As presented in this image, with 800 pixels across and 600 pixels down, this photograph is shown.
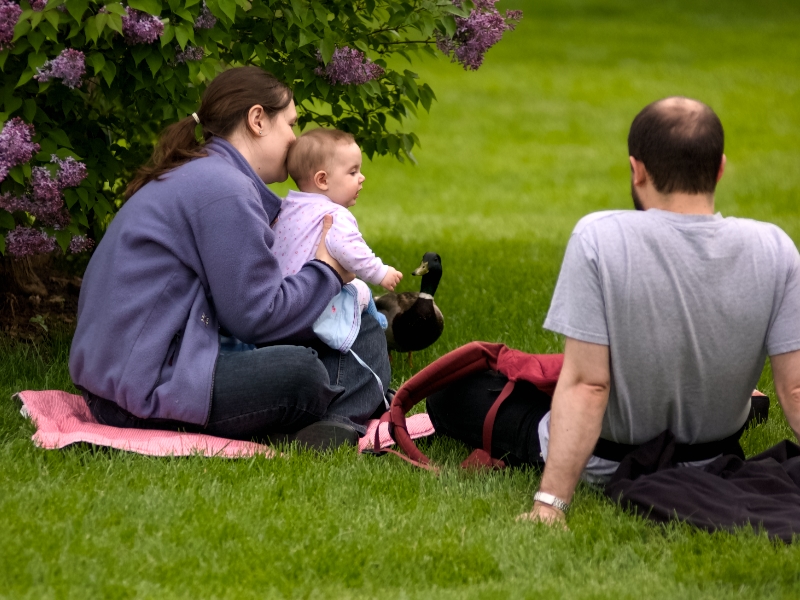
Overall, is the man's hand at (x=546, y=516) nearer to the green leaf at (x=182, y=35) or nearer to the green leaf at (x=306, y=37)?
the green leaf at (x=182, y=35)

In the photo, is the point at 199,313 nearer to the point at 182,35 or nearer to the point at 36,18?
the point at 182,35

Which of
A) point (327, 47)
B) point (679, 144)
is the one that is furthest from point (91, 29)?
point (679, 144)

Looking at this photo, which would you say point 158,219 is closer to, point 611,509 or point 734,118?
point 611,509

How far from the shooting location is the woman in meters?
4.02

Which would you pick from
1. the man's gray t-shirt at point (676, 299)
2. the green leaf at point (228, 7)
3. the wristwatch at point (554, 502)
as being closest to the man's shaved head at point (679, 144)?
the man's gray t-shirt at point (676, 299)

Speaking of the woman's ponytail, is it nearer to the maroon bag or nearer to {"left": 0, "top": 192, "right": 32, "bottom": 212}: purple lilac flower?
{"left": 0, "top": 192, "right": 32, "bottom": 212}: purple lilac flower

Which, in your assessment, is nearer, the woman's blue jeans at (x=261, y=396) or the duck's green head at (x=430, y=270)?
the woman's blue jeans at (x=261, y=396)

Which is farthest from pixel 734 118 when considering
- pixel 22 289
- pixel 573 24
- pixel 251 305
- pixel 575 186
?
pixel 251 305

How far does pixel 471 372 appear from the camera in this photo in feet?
13.3

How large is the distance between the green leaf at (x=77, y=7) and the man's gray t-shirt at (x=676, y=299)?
2146 millimetres

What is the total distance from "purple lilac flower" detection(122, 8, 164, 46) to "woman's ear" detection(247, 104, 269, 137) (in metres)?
0.57

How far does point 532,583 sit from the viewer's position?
3084 millimetres

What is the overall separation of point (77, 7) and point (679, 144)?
7.79ft

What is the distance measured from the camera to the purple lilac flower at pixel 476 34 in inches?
216
